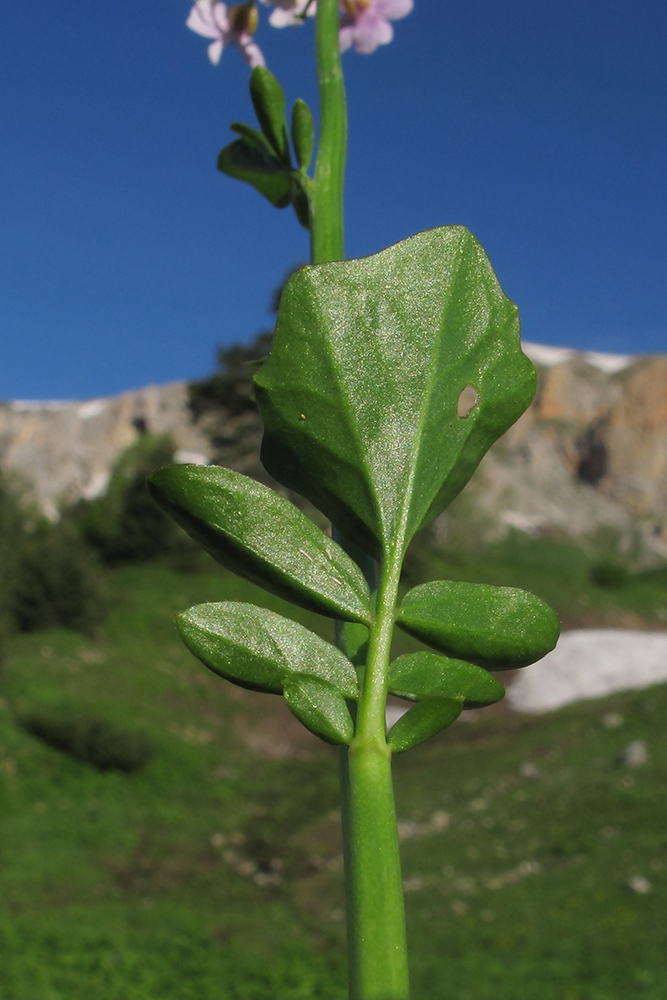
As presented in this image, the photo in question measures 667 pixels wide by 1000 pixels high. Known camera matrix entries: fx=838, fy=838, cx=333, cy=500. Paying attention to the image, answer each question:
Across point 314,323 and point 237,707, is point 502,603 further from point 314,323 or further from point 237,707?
point 237,707

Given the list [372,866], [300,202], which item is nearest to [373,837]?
[372,866]

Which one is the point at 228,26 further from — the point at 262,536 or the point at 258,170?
the point at 262,536

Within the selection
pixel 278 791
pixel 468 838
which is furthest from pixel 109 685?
pixel 468 838

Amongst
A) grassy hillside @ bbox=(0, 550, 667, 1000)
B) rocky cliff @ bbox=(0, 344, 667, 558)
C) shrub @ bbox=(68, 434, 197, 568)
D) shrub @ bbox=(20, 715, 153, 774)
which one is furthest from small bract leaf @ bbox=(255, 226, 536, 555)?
rocky cliff @ bbox=(0, 344, 667, 558)

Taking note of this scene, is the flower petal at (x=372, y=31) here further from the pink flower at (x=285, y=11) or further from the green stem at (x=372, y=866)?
the green stem at (x=372, y=866)

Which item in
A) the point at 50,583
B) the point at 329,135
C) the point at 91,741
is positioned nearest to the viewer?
the point at 329,135

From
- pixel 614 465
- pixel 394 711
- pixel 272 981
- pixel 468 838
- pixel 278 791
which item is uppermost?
pixel 614 465

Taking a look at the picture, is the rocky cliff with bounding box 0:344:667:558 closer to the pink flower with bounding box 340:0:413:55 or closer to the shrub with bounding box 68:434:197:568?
the shrub with bounding box 68:434:197:568
